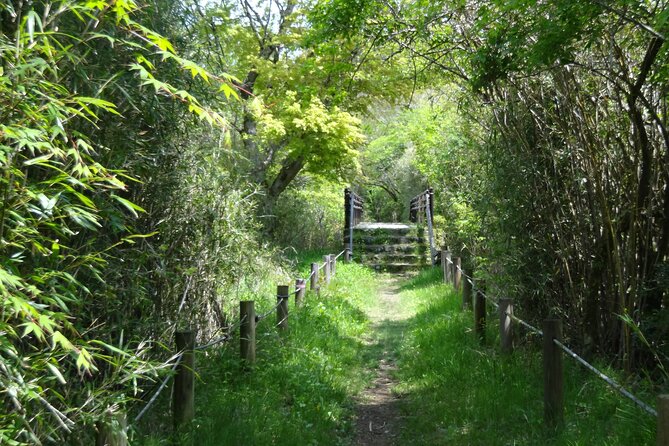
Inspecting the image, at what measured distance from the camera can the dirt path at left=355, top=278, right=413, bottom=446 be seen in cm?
515

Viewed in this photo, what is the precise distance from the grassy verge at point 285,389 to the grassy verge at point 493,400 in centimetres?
64

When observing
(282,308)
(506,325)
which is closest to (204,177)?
(282,308)

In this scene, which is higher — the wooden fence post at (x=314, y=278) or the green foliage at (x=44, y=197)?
the green foliage at (x=44, y=197)

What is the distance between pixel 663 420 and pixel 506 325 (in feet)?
10.7

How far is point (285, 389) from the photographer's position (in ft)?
18.0

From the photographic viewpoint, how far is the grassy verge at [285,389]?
4305mm

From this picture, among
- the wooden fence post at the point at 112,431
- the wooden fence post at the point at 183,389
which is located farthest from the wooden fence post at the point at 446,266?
the wooden fence post at the point at 112,431

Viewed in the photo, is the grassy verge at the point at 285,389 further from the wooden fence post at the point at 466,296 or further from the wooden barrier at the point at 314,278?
the wooden fence post at the point at 466,296

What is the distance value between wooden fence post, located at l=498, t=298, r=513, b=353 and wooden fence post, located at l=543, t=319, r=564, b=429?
1.45 meters

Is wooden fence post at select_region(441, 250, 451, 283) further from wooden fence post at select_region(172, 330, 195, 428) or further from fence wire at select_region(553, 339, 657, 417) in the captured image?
wooden fence post at select_region(172, 330, 195, 428)

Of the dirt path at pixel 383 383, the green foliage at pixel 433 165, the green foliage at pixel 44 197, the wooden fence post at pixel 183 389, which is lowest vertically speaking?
the dirt path at pixel 383 383

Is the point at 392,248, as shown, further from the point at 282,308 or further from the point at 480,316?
the point at 282,308

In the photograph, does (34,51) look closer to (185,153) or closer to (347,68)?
(185,153)

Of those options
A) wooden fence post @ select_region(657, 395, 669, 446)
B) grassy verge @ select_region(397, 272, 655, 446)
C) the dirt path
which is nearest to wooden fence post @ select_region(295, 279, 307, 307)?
the dirt path
